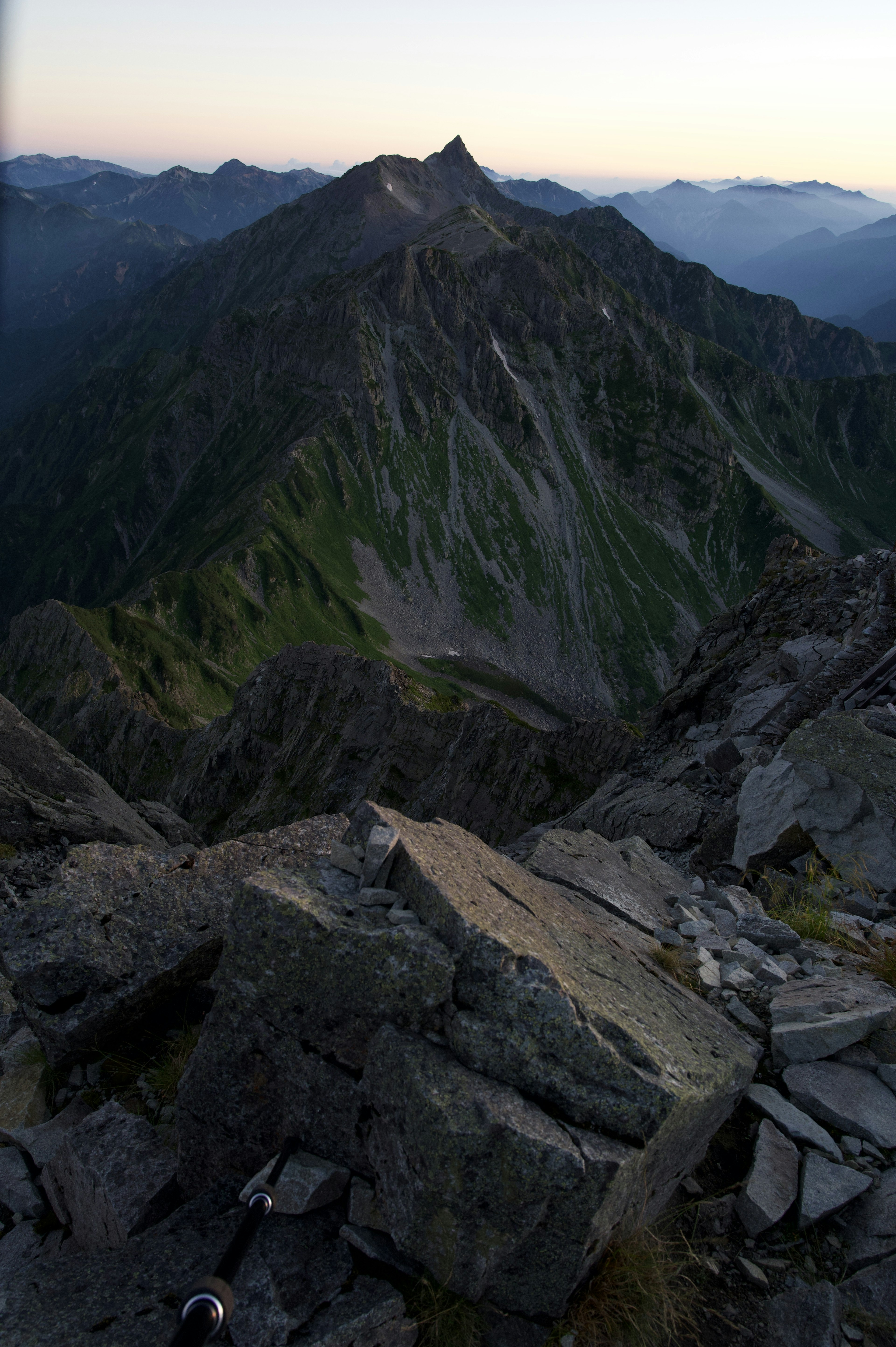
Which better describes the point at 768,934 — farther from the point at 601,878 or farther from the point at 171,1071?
the point at 171,1071

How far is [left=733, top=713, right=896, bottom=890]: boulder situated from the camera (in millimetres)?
14000

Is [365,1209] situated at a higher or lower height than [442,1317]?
higher

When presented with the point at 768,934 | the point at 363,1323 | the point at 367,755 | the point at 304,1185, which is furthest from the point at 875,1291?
the point at 367,755

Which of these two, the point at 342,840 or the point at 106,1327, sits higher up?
the point at 342,840

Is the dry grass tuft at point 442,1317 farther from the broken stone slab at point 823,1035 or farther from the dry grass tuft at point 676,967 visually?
the dry grass tuft at point 676,967

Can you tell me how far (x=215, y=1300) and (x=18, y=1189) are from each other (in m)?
5.04

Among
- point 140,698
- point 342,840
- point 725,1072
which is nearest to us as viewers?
point 725,1072

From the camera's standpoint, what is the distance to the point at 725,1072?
741 centimetres

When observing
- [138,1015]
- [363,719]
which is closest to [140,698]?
[363,719]

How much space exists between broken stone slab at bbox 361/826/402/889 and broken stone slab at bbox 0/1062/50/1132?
5469mm

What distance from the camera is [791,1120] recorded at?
7.70 metres

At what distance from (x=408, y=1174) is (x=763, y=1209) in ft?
12.3

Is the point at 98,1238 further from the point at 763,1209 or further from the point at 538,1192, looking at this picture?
the point at 763,1209


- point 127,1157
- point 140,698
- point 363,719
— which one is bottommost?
point 140,698
